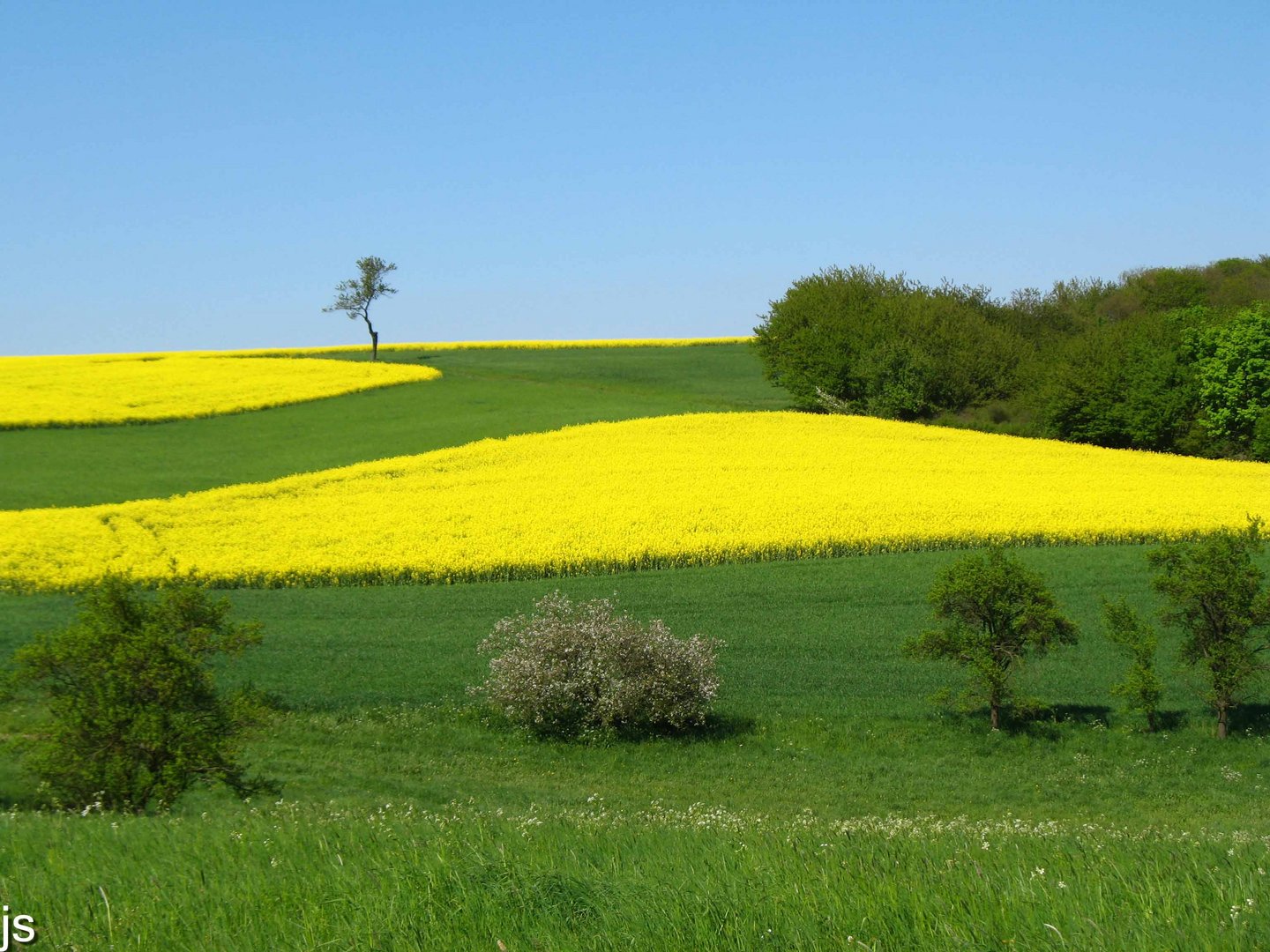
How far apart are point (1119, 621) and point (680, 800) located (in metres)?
8.84

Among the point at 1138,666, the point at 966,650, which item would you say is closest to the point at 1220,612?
the point at 1138,666

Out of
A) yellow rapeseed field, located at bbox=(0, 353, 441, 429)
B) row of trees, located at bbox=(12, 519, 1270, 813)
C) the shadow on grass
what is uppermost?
yellow rapeseed field, located at bbox=(0, 353, 441, 429)

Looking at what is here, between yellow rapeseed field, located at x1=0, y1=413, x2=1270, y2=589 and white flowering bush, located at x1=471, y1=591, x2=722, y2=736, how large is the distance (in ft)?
33.4

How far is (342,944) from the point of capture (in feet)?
15.2

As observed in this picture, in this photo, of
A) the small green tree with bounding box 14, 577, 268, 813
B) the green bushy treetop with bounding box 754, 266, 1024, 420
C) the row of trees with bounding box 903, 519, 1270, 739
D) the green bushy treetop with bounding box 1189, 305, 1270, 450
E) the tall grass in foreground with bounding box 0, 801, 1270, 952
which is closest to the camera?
the tall grass in foreground with bounding box 0, 801, 1270, 952

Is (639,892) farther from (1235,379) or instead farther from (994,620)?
(1235,379)

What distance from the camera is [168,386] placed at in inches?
2608

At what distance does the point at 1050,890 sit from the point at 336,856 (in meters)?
3.36

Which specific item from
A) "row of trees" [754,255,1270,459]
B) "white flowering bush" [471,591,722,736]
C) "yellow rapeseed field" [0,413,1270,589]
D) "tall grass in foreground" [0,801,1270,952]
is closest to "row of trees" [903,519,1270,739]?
"white flowering bush" [471,591,722,736]

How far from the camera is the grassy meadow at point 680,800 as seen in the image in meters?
4.68

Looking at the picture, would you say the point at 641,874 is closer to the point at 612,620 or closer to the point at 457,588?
the point at 612,620

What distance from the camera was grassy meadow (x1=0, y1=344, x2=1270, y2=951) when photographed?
15.4ft

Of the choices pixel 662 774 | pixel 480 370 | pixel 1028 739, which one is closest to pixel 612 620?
pixel 662 774

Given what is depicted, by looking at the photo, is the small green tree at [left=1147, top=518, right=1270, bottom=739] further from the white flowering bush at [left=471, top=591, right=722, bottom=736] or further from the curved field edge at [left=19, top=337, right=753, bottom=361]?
the curved field edge at [left=19, top=337, right=753, bottom=361]
